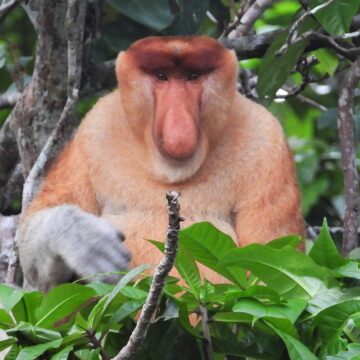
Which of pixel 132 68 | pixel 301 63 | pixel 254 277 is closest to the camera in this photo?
pixel 254 277

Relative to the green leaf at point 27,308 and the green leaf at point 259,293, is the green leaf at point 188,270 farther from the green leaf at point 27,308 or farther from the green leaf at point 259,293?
the green leaf at point 27,308

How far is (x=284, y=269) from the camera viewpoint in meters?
2.72

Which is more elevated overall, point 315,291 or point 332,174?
point 315,291

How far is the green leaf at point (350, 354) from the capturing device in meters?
2.41

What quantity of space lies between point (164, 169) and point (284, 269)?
1207 mm

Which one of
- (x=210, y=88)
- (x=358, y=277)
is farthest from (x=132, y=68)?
(x=358, y=277)

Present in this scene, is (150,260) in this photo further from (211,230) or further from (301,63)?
(301,63)

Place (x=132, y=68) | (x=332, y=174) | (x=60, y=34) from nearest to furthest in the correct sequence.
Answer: (x=132, y=68), (x=60, y=34), (x=332, y=174)

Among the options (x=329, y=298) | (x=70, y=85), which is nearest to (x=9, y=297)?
(x=329, y=298)

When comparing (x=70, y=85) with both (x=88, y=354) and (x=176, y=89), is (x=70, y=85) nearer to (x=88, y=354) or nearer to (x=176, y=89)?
A: (x=176, y=89)

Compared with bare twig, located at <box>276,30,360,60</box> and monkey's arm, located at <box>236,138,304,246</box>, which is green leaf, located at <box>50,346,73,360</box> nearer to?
monkey's arm, located at <box>236,138,304,246</box>

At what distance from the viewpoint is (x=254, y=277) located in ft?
9.27

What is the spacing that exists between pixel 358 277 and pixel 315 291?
0.12 meters

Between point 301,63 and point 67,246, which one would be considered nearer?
point 67,246
